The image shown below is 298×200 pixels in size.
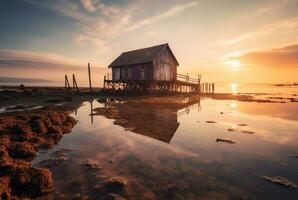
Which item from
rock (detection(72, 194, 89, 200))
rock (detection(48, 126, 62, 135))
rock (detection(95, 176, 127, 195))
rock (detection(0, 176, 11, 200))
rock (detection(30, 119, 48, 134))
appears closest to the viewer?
rock (detection(0, 176, 11, 200))

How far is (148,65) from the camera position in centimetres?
3167

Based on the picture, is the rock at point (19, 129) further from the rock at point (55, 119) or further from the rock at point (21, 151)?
the rock at point (55, 119)

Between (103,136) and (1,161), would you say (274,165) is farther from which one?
(1,161)

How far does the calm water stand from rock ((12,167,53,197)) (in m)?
0.29

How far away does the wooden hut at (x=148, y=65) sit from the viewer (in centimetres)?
3142

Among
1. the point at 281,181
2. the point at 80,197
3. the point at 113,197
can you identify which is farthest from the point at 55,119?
the point at 281,181

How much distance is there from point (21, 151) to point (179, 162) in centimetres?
498

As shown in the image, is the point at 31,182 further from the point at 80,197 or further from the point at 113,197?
the point at 113,197

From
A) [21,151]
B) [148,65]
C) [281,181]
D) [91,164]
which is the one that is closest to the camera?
[281,181]

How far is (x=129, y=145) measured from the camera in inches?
299

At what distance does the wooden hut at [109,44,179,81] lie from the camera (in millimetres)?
31422

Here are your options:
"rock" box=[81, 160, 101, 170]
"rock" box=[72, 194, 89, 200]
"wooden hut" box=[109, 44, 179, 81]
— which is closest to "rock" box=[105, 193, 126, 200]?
"rock" box=[72, 194, 89, 200]

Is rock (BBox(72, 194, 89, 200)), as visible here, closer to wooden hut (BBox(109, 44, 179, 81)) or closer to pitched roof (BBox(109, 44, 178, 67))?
wooden hut (BBox(109, 44, 179, 81))

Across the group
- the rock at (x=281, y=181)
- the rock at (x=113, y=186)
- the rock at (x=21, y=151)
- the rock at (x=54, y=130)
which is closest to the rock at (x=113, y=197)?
the rock at (x=113, y=186)
